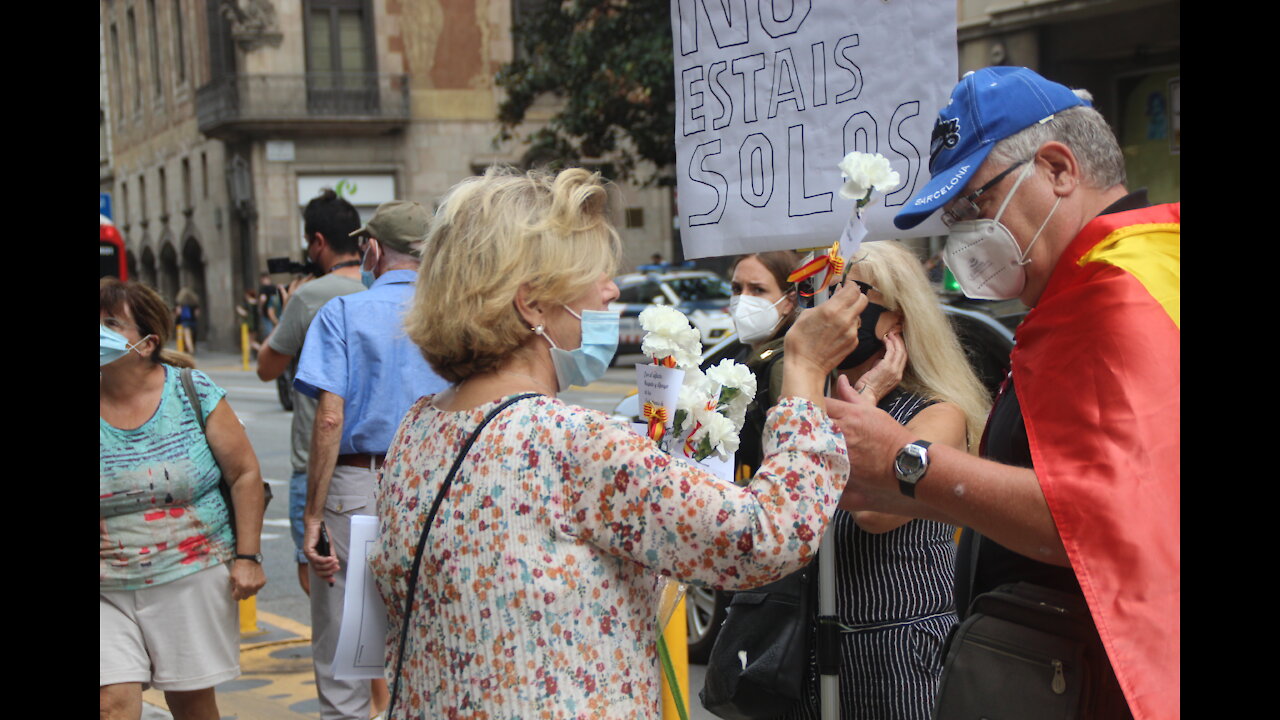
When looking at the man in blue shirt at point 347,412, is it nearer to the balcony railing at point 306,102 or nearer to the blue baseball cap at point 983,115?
the blue baseball cap at point 983,115

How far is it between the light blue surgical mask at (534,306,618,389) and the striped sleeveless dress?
924 mm

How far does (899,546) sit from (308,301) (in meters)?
2.92

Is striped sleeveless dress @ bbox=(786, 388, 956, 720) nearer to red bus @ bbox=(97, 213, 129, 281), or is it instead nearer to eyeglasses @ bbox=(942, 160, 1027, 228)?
eyeglasses @ bbox=(942, 160, 1027, 228)

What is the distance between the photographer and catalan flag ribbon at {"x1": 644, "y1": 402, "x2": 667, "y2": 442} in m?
2.25

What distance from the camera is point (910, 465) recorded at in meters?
2.05

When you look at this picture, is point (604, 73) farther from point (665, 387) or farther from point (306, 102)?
point (665, 387)

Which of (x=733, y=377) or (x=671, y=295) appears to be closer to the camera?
(x=733, y=377)

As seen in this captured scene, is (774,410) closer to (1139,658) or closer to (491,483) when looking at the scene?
(491,483)

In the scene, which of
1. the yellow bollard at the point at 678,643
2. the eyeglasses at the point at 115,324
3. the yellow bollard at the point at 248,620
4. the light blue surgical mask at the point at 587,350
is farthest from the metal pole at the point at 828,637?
the yellow bollard at the point at 248,620

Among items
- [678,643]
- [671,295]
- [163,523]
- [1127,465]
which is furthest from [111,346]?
[671,295]

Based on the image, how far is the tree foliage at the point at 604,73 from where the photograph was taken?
62.9ft
